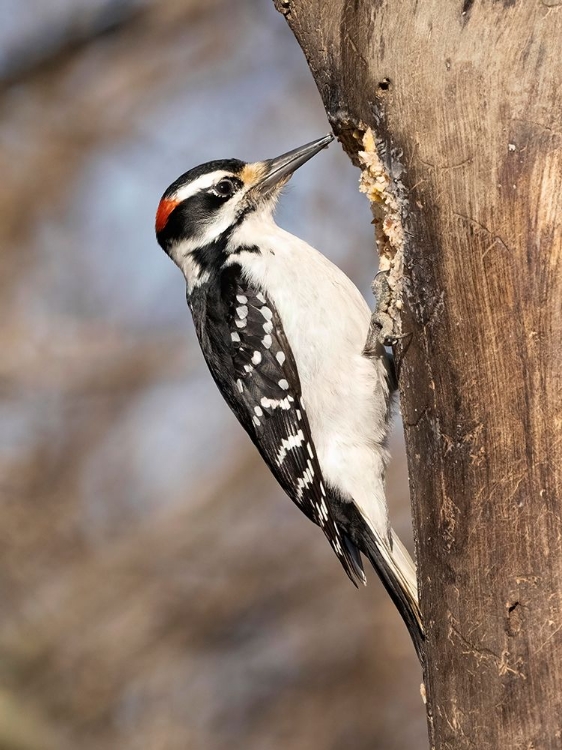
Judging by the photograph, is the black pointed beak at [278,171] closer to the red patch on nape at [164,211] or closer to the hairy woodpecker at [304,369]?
the hairy woodpecker at [304,369]

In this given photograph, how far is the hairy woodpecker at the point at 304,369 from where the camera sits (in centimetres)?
388

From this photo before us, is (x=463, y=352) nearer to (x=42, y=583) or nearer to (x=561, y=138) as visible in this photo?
(x=561, y=138)

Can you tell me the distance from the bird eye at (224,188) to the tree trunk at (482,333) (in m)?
1.39

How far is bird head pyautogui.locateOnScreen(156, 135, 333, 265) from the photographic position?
427 centimetres

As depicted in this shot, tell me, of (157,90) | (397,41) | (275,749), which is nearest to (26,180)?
(157,90)

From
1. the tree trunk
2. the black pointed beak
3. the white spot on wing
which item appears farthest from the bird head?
the tree trunk

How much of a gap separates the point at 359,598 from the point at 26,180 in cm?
469

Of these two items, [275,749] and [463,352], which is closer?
[463,352]

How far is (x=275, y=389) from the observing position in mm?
4016

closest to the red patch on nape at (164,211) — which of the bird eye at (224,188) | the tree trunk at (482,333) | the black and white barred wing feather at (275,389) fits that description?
the bird eye at (224,188)

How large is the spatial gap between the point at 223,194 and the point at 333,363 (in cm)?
98

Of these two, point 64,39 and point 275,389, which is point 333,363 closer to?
point 275,389

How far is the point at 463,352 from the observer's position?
106 inches

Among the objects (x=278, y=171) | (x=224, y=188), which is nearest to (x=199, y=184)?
(x=224, y=188)
